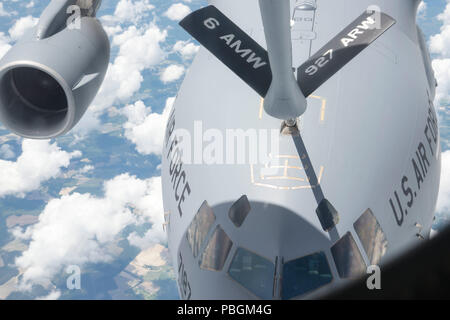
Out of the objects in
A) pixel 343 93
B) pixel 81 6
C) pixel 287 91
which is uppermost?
pixel 81 6

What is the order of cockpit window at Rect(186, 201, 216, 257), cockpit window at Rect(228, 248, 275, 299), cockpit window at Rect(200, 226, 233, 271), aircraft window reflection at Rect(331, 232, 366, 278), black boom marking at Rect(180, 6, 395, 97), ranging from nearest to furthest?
black boom marking at Rect(180, 6, 395, 97) < cockpit window at Rect(228, 248, 275, 299) < aircraft window reflection at Rect(331, 232, 366, 278) < cockpit window at Rect(200, 226, 233, 271) < cockpit window at Rect(186, 201, 216, 257)

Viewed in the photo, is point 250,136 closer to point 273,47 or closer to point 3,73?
point 273,47

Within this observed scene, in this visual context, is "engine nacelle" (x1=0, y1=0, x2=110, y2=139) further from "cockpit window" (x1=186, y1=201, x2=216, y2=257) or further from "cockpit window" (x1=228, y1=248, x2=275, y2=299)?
"cockpit window" (x1=228, y1=248, x2=275, y2=299)

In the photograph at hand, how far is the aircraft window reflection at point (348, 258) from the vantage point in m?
7.27

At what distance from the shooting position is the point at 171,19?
192 m

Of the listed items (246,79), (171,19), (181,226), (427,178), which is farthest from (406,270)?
(171,19)

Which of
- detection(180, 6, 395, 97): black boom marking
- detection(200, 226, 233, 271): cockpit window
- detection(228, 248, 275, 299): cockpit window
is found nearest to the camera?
detection(180, 6, 395, 97): black boom marking

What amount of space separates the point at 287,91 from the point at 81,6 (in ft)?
15.7

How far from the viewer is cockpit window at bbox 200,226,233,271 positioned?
768cm

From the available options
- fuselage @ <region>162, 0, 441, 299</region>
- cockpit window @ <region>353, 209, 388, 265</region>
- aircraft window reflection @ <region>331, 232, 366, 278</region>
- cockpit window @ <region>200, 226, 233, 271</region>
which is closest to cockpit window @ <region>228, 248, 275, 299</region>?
fuselage @ <region>162, 0, 441, 299</region>

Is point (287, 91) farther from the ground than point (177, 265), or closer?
farther from the ground

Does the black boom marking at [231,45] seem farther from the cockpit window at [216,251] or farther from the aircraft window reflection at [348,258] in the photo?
the aircraft window reflection at [348,258]

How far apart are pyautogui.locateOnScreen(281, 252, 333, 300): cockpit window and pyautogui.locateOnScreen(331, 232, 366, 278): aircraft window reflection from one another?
0.64 ft

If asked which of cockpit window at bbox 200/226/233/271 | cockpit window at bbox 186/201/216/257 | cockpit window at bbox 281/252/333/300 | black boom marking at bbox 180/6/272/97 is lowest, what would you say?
cockpit window at bbox 281/252/333/300
